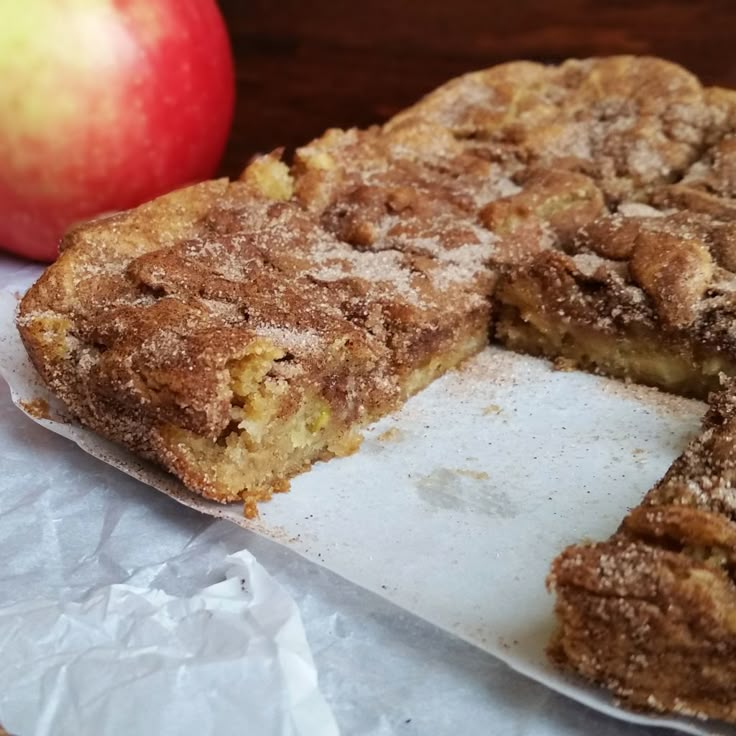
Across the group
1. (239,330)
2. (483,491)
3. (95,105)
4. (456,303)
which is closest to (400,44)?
(95,105)

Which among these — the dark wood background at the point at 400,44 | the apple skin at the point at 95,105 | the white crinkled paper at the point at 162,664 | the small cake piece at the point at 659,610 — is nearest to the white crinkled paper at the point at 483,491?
the small cake piece at the point at 659,610

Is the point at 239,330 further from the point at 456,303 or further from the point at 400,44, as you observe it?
the point at 400,44

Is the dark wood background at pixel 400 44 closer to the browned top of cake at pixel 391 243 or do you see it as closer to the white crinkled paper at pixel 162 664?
the browned top of cake at pixel 391 243

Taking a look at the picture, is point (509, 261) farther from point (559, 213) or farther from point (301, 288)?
point (301, 288)

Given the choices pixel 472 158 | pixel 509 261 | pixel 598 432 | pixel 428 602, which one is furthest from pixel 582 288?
pixel 428 602

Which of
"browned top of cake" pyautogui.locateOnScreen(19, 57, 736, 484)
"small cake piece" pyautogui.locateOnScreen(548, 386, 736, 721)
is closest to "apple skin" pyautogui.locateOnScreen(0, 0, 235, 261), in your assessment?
"browned top of cake" pyautogui.locateOnScreen(19, 57, 736, 484)

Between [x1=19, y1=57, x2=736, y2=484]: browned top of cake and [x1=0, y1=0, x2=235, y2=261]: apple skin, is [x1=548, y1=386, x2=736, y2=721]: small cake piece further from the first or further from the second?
[x1=0, y1=0, x2=235, y2=261]: apple skin
